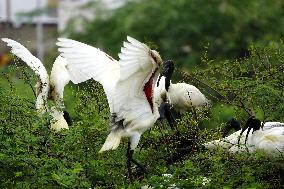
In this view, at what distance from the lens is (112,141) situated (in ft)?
24.8

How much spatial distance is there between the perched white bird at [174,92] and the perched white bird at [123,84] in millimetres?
976

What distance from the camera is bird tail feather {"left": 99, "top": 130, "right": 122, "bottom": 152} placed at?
24.4 ft

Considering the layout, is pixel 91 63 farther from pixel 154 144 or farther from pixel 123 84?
pixel 154 144

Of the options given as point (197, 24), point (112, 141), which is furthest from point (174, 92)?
point (197, 24)

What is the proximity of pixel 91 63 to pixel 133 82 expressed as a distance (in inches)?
Answer: 21.0

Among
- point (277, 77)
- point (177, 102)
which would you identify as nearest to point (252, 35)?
point (177, 102)

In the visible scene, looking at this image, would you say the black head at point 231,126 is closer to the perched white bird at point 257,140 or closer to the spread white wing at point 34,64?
the perched white bird at point 257,140

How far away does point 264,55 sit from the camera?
801cm

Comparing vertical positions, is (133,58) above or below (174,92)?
above

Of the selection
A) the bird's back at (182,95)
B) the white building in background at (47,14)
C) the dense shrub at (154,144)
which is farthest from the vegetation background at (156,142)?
the white building in background at (47,14)

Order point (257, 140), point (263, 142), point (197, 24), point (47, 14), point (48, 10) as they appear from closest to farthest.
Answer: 1. point (263, 142)
2. point (257, 140)
3. point (197, 24)
4. point (48, 10)
5. point (47, 14)

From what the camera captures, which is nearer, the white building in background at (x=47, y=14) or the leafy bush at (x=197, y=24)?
the leafy bush at (x=197, y=24)

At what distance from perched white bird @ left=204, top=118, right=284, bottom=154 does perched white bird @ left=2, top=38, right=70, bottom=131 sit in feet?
4.52

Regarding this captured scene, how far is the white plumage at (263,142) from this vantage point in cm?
728
